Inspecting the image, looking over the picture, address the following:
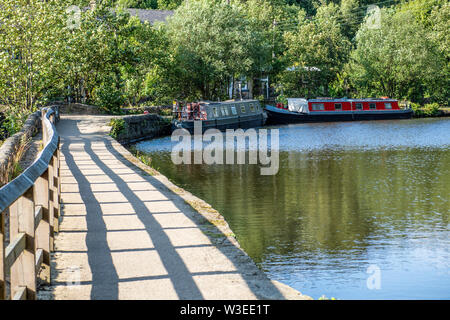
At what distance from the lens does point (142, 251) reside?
6305 millimetres

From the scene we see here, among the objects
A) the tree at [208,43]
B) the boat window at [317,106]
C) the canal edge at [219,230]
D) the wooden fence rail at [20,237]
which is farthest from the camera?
the boat window at [317,106]

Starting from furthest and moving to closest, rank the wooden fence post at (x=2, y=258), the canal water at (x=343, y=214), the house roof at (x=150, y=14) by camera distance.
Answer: the house roof at (x=150, y=14)
the canal water at (x=343, y=214)
the wooden fence post at (x=2, y=258)

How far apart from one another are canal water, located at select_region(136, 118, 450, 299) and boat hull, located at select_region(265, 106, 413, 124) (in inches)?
666

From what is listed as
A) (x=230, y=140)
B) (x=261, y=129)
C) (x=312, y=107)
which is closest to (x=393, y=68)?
(x=312, y=107)

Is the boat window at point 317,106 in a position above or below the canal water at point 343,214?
above

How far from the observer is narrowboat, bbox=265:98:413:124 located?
4297 centimetres

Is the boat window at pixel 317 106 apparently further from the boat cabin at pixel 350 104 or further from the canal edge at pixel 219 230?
the canal edge at pixel 219 230

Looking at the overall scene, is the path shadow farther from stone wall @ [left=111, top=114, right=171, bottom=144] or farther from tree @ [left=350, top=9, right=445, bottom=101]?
tree @ [left=350, top=9, right=445, bottom=101]

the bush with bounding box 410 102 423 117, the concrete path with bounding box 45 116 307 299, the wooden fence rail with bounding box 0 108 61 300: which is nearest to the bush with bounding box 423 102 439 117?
the bush with bounding box 410 102 423 117

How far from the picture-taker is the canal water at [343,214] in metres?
8.23

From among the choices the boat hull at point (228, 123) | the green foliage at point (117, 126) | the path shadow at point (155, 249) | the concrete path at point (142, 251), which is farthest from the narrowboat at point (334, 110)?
the concrete path at point (142, 251)

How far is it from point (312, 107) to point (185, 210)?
3644 centimetres

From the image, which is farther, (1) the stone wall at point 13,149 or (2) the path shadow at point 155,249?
(1) the stone wall at point 13,149

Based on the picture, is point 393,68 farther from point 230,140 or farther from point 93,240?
point 93,240
